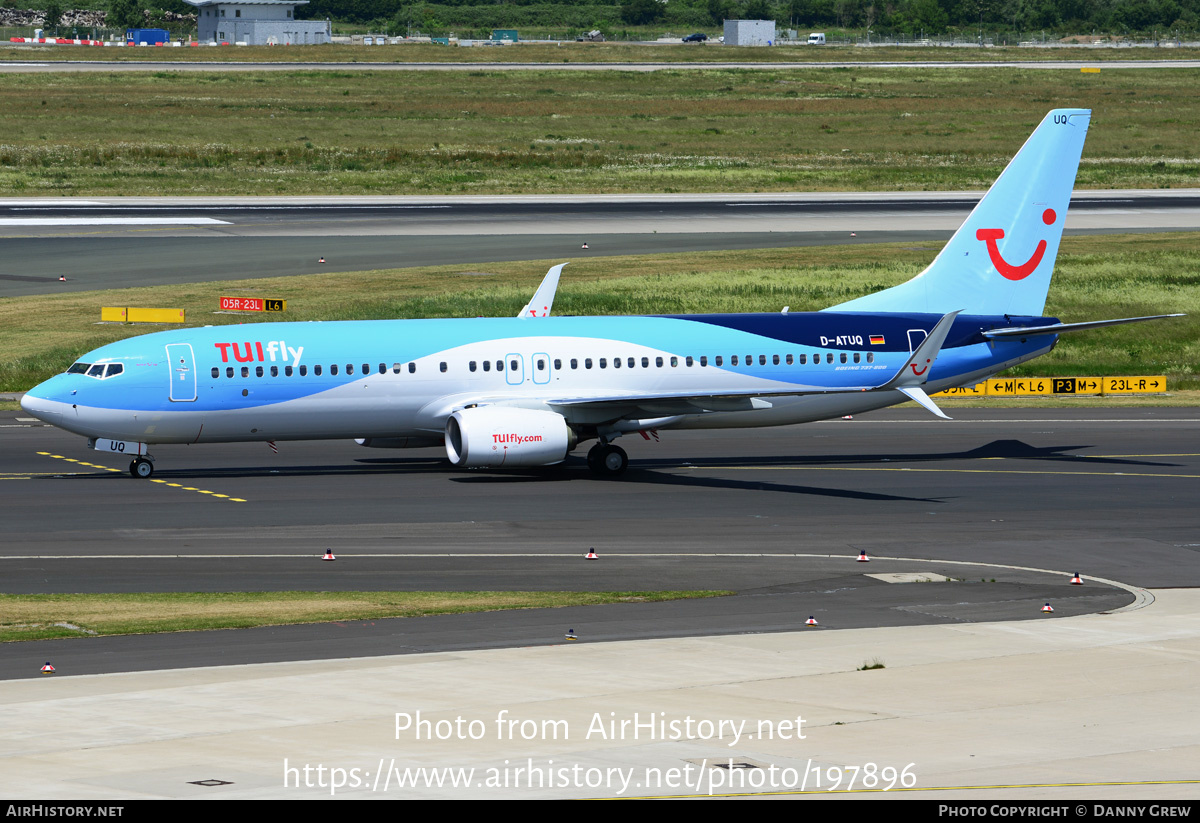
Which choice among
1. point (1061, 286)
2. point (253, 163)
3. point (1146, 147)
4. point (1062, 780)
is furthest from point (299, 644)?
point (1146, 147)

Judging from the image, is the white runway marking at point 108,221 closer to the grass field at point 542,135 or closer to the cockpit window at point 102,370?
the grass field at point 542,135

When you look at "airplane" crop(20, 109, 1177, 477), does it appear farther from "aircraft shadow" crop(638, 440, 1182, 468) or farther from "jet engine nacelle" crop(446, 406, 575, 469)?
"aircraft shadow" crop(638, 440, 1182, 468)

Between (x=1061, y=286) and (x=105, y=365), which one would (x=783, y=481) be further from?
(x=1061, y=286)

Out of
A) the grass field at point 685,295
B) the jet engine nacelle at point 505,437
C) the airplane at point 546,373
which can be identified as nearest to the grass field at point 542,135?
the grass field at point 685,295

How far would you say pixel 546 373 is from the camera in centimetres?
4509

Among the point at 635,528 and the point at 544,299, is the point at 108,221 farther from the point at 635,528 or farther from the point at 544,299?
the point at 635,528

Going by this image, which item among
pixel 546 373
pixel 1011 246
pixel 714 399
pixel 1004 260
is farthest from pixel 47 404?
pixel 1011 246

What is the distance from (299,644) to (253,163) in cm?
10338

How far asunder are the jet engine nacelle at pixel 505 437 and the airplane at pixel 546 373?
0.04 meters

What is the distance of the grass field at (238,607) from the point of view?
91.0 ft

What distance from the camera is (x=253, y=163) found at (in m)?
125

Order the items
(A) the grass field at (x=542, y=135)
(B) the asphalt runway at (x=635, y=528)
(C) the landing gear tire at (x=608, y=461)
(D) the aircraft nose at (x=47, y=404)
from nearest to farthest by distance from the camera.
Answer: (B) the asphalt runway at (x=635, y=528), (D) the aircraft nose at (x=47, y=404), (C) the landing gear tire at (x=608, y=461), (A) the grass field at (x=542, y=135)

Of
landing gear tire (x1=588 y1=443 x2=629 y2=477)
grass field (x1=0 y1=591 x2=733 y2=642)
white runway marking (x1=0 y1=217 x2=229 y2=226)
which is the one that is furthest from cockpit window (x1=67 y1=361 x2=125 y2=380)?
white runway marking (x1=0 y1=217 x2=229 y2=226)

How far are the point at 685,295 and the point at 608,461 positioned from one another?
30.0 meters
